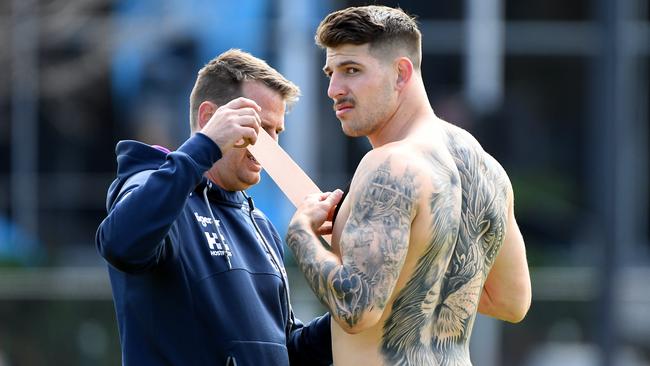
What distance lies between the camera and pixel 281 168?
4.86 m

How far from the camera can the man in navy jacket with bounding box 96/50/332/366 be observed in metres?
4.35

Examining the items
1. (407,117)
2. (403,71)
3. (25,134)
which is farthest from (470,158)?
(25,134)

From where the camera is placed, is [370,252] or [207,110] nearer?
[370,252]

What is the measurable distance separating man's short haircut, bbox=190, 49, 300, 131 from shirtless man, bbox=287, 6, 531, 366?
0.43 m

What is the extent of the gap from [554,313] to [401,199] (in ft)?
31.5

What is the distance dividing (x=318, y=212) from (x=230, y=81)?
2.47ft

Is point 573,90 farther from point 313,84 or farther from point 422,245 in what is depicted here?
point 422,245

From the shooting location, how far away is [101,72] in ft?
52.9

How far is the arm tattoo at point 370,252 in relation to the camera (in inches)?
168

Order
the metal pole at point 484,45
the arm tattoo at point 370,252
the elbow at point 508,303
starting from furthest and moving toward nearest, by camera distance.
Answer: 1. the metal pole at point 484,45
2. the elbow at point 508,303
3. the arm tattoo at point 370,252

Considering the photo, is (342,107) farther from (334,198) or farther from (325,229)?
(325,229)

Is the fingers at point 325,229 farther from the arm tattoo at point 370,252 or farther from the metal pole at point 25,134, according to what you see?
the metal pole at point 25,134

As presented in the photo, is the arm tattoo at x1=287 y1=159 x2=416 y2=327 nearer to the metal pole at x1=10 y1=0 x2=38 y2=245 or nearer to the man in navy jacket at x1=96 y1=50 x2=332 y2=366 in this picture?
the man in navy jacket at x1=96 y1=50 x2=332 y2=366

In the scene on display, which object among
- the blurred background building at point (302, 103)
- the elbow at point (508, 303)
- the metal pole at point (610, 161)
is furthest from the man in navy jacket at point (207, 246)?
the blurred background building at point (302, 103)
